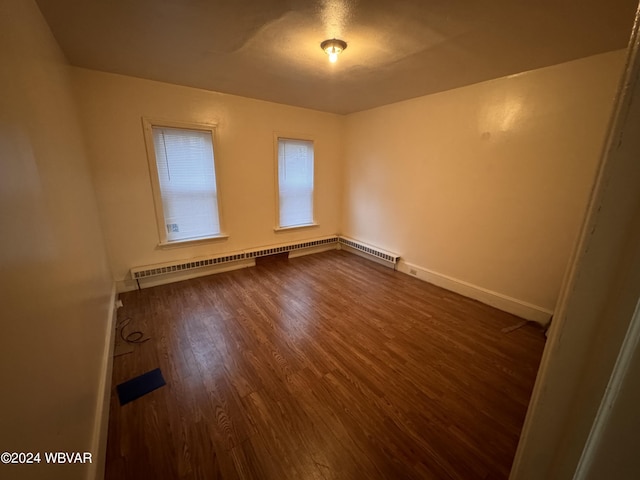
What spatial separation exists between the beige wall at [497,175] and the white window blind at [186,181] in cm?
242

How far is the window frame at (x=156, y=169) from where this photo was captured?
2.90m

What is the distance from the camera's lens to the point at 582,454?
1.13 ft

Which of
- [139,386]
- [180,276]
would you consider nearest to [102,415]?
[139,386]

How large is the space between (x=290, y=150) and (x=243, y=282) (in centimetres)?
213

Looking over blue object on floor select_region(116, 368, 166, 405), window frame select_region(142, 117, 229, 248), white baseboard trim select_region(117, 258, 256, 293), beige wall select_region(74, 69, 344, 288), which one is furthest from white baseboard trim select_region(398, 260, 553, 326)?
blue object on floor select_region(116, 368, 166, 405)

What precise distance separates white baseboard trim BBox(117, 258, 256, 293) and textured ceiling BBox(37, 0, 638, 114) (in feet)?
7.48

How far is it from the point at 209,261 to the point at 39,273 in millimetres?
2553

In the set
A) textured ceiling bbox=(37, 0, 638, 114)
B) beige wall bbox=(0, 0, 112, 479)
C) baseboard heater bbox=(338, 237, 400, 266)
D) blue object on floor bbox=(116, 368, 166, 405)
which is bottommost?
blue object on floor bbox=(116, 368, 166, 405)

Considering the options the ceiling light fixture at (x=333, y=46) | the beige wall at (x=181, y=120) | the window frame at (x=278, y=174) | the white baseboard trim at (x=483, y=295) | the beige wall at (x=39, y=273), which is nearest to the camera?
the beige wall at (x=39, y=273)

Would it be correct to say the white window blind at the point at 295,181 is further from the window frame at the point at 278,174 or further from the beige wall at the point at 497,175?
the beige wall at the point at 497,175

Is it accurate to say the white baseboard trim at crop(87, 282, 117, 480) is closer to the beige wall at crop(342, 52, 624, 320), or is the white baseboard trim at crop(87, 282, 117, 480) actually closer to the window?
the window

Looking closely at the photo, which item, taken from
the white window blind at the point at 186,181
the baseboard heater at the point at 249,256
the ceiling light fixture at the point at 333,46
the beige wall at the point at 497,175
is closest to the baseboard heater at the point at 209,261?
the baseboard heater at the point at 249,256

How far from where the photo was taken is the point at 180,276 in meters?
3.39

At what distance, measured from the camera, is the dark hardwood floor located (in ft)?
4.37
